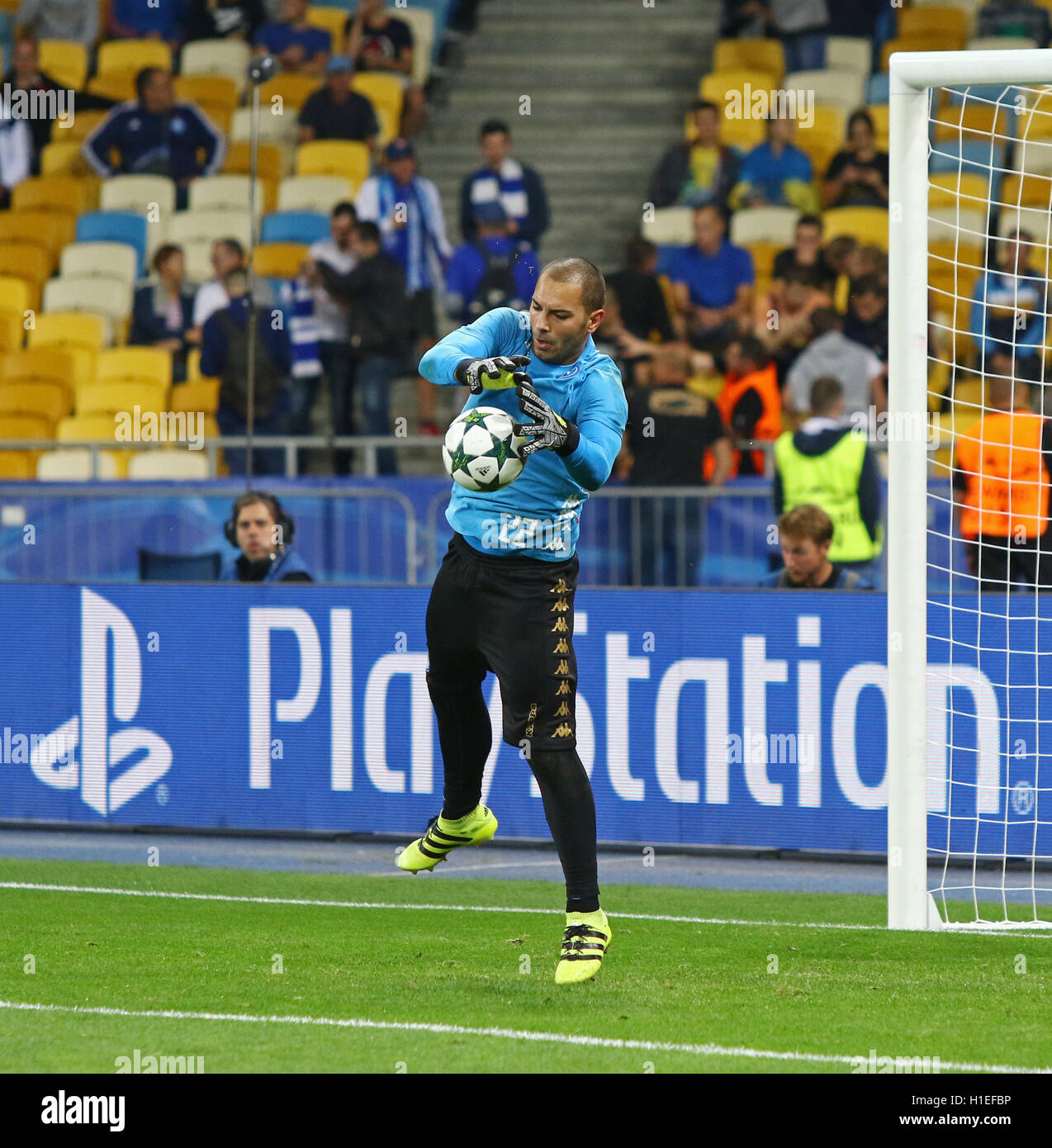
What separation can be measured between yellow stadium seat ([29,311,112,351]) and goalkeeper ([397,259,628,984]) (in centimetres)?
1084

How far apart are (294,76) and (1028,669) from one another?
10.8 metres

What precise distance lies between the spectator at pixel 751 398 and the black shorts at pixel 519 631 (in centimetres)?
716

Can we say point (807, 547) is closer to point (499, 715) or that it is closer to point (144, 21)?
point (499, 715)

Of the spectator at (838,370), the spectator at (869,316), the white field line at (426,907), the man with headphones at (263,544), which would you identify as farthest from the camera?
the spectator at (869,316)

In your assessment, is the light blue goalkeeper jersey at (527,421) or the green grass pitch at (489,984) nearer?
the green grass pitch at (489,984)

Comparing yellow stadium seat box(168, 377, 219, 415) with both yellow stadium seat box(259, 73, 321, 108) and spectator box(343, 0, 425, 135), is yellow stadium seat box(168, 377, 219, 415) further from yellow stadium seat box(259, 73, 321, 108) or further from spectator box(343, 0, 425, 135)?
spectator box(343, 0, 425, 135)

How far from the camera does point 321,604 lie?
35.5ft

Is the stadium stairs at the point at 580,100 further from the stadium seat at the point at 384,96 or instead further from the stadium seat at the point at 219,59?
the stadium seat at the point at 219,59

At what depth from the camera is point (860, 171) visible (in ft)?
50.5

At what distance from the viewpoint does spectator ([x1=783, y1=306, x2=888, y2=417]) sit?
13.7m

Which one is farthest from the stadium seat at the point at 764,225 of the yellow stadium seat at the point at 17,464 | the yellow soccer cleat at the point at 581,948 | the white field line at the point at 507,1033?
the white field line at the point at 507,1033

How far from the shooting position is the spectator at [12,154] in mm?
18359

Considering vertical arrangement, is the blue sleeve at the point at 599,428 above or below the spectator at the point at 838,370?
below
